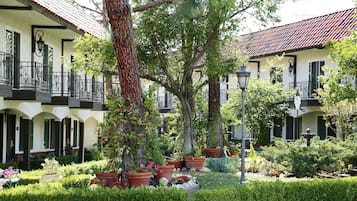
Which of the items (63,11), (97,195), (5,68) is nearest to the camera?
(97,195)

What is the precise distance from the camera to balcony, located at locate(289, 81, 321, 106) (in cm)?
2994

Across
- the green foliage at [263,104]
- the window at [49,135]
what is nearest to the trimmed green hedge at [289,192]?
the window at [49,135]

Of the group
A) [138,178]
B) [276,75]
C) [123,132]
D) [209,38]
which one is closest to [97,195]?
[138,178]

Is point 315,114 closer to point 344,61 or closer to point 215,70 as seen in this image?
point 215,70

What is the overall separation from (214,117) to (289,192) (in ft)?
34.7

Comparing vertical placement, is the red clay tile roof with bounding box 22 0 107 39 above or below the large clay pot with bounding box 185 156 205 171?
above

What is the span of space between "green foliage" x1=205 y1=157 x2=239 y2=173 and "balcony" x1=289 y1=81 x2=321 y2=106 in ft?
39.9

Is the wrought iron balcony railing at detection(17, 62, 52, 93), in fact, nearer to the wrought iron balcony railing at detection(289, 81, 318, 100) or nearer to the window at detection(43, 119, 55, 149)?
the window at detection(43, 119, 55, 149)

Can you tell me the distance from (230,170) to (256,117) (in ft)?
48.5

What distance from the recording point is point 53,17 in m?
19.2

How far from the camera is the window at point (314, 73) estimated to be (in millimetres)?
30656

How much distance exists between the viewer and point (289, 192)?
1143 centimetres

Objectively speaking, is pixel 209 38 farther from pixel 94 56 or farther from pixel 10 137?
pixel 10 137

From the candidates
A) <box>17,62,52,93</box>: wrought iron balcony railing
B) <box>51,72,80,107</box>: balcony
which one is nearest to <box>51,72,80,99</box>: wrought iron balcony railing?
<box>51,72,80,107</box>: balcony
